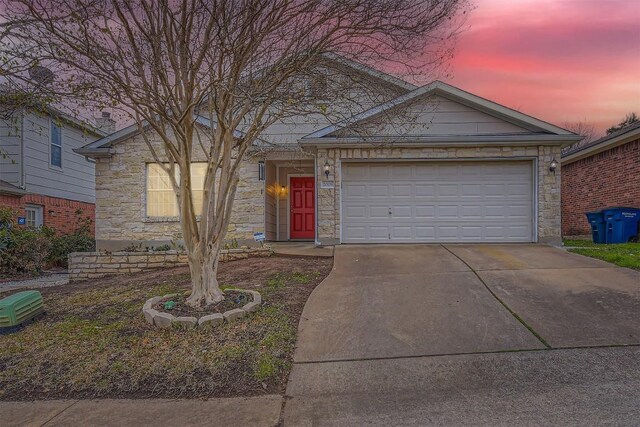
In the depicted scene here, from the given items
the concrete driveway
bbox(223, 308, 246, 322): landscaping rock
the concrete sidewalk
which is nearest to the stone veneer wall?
the concrete driveway

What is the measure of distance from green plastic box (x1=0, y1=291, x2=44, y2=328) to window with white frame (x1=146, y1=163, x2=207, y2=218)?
221 inches

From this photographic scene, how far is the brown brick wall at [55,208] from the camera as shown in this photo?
12.1 metres

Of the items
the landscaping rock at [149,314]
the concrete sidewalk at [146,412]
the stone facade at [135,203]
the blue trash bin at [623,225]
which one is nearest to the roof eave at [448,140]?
the stone facade at [135,203]

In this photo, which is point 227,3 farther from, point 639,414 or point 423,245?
point 423,245

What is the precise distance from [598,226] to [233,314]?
11932 millimetres

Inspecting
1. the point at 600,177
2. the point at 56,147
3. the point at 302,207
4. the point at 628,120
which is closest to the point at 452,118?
the point at 302,207

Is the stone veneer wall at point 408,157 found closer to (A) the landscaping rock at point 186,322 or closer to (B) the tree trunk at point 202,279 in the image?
(B) the tree trunk at point 202,279

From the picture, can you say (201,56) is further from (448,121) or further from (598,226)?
(598,226)

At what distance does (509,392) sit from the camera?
11.2 ft

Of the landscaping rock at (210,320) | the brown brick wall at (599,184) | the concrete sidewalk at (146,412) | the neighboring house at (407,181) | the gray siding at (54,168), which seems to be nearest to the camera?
the concrete sidewalk at (146,412)

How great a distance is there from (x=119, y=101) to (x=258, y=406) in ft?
13.3

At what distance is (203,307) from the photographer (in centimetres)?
524

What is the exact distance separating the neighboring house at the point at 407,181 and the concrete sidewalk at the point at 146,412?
7.14m

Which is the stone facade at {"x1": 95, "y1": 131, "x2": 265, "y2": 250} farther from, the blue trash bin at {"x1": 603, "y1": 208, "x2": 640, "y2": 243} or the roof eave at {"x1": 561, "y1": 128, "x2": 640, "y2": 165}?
the roof eave at {"x1": 561, "y1": 128, "x2": 640, "y2": 165}
